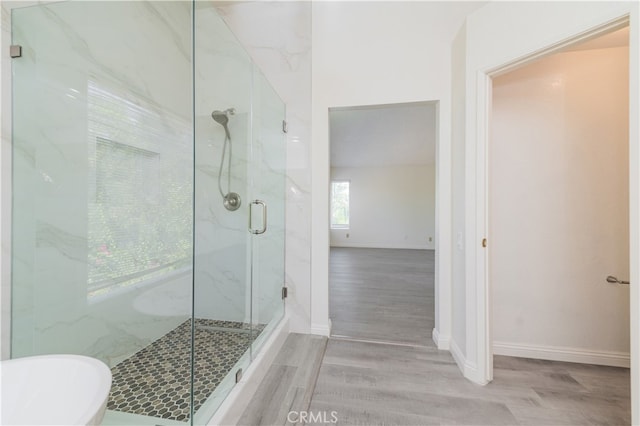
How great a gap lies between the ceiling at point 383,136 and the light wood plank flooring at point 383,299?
7.83ft

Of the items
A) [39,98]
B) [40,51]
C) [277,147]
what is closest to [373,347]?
[277,147]

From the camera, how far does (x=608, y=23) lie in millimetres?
1131

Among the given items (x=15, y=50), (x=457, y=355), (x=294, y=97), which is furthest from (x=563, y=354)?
(x=15, y=50)

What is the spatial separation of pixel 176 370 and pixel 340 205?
6.35 m

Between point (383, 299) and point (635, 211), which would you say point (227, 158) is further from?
point (383, 299)

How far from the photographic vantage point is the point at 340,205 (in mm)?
7570

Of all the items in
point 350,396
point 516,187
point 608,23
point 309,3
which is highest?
point 309,3

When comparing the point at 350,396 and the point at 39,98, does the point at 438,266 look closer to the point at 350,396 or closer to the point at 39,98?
the point at 350,396

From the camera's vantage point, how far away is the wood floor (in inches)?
51.9

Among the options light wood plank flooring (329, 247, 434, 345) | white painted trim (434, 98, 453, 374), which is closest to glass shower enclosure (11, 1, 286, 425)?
light wood plank flooring (329, 247, 434, 345)

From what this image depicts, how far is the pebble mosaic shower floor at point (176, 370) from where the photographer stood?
1248mm

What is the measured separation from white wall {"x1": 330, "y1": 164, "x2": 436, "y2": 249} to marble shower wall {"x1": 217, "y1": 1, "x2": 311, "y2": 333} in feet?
17.4

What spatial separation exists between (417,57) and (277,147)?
4.59 feet

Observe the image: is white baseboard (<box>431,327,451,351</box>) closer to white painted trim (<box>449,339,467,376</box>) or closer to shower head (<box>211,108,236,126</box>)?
white painted trim (<box>449,339,467,376</box>)
